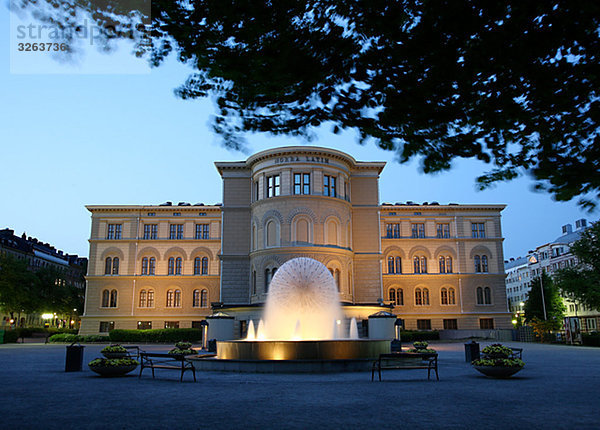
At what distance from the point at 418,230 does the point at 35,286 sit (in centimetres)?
4831

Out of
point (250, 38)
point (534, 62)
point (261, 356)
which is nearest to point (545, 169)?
point (534, 62)

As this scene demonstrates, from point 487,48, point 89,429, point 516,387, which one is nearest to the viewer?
point 487,48

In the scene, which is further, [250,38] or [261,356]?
[261,356]

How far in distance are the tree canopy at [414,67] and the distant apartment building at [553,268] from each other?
46.1 meters

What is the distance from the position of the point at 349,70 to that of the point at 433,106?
51.4 inches

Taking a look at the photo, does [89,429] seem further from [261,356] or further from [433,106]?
[261,356]

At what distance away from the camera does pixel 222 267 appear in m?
44.5

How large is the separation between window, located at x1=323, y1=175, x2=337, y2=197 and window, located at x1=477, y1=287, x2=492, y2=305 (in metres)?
22.1

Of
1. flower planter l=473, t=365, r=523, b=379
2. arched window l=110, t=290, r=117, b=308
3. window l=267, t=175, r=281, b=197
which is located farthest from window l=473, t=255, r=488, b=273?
flower planter l=473, t=365, r=523, b=379

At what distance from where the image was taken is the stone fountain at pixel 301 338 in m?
16.7

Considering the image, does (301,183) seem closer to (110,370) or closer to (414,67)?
(110,370)

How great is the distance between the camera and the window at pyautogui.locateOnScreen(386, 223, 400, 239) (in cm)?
5553

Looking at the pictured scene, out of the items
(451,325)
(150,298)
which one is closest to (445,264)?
(451,325)

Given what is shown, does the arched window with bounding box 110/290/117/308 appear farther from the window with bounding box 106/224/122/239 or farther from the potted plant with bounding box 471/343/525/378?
the potted plant with bounding box 471/343/525/378
